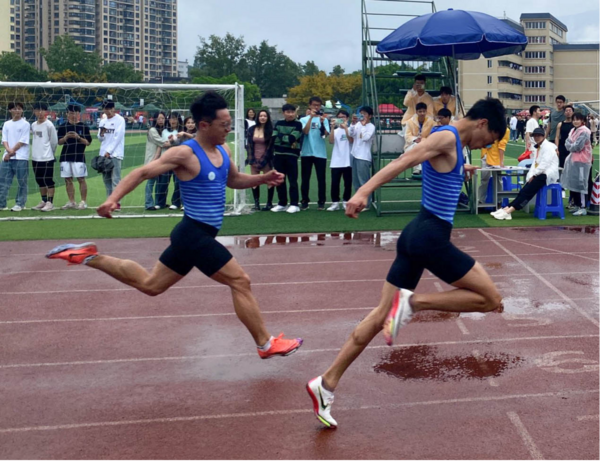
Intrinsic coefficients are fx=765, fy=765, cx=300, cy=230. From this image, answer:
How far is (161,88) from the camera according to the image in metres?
14.9

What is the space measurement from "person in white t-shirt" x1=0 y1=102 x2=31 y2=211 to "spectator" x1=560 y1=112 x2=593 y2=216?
10.2 m

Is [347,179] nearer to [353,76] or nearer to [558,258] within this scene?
[558,258]

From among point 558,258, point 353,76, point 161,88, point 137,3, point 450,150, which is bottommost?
point 558,258

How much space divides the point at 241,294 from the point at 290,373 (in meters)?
0.77

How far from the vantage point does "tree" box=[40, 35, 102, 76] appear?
114625mm

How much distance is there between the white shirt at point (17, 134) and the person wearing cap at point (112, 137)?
4.61 ft

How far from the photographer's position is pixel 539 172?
13.3 meters

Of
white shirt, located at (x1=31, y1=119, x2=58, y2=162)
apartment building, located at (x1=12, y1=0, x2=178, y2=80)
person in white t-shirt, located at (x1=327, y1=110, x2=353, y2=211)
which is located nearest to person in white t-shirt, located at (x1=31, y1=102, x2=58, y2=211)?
white shirt, located at (x1=31, y1=119, x2=58, y2=162)

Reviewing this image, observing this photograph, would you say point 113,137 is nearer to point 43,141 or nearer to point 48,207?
point 43,141

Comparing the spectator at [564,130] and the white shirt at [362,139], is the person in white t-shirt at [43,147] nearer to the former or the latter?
the white shirt at [362,139]

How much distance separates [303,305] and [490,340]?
6.73ft

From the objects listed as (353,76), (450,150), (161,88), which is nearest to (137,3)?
(353,76)

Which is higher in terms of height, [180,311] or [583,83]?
[583,83]

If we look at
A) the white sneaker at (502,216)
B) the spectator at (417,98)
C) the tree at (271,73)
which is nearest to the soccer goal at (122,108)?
the spectator at (417,98)
